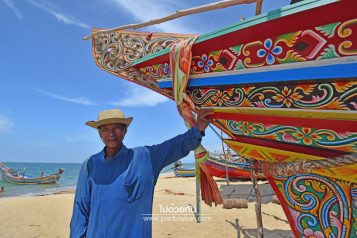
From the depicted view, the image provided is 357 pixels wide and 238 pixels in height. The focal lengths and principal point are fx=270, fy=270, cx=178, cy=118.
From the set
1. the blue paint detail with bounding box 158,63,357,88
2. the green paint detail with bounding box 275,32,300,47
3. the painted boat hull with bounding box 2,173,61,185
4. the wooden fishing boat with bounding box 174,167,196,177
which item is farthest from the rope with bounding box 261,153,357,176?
the painted boat hull with bounding box 2,173,61,185

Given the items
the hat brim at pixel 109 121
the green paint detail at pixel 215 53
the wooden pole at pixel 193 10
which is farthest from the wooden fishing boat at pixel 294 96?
the hat brim at pixel 109 121

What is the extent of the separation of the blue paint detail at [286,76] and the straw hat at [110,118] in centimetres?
70

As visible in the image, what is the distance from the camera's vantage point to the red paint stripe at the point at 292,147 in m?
2.02

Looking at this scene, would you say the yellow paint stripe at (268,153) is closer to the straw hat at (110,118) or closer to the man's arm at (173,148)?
the man's arm at (173,148)

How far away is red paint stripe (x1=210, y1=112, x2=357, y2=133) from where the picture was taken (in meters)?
1.76

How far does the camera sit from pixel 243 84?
201 cm

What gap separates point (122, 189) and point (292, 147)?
139 centimetres

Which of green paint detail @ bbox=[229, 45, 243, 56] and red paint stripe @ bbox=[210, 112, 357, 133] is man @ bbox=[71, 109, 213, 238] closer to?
Result: red paint stripe @ bbox=[210, 112, 357, 133]

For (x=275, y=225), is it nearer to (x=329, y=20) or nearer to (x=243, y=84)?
(x=243, y=84)

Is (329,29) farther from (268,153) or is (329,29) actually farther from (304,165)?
(268,153)

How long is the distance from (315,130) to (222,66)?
0.82 meters

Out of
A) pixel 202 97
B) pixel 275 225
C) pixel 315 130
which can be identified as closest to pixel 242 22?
pixel 202 97

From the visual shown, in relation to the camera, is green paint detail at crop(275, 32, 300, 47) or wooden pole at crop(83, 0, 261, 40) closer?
green paint detail at crop(275, 32, 300, 47)

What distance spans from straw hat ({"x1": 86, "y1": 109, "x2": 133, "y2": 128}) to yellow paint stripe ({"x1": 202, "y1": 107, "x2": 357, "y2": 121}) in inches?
34.3
